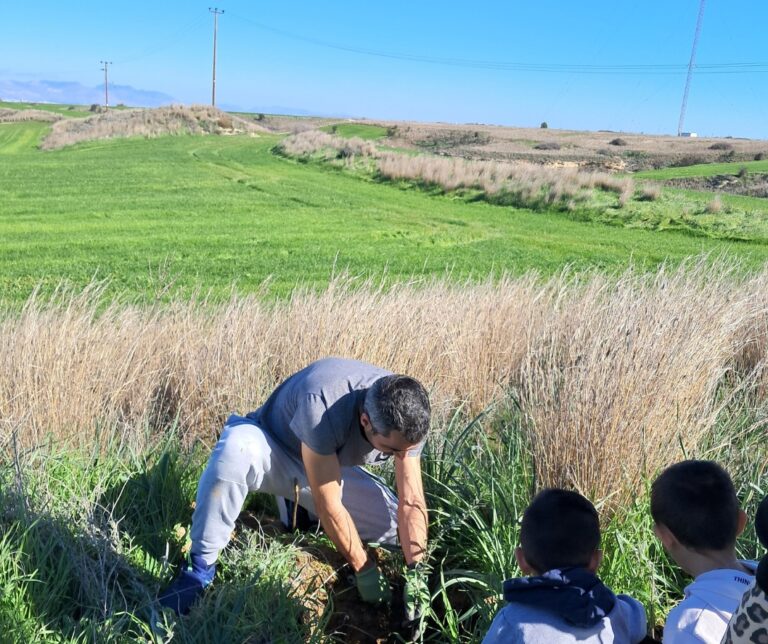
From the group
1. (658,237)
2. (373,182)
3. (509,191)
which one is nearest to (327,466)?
(658,237)

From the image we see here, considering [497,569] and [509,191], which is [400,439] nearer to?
[497,569]

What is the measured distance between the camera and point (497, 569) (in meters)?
2.78

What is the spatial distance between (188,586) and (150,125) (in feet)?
157

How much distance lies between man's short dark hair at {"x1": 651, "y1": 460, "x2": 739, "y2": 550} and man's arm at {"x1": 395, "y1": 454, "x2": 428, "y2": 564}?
3.41 ft

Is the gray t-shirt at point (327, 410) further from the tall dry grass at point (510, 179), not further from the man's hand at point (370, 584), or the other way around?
the tall dry grass at point (510, 179)

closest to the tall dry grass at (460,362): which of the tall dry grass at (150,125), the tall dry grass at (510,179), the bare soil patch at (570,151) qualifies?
the tall dry grass at (510,179)

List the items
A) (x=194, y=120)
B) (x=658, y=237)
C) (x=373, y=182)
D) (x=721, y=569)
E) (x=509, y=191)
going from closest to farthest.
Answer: (x=721, y=569), (x=658, y=237), (x=509, y=191), (x=373, y=182), (x=194, y=120)

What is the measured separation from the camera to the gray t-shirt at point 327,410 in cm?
285

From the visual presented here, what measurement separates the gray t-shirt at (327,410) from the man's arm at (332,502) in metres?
0.05

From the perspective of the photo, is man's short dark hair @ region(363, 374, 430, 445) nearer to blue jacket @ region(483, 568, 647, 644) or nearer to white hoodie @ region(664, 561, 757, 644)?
blue jacket @ region(483, 568, 647, 644)

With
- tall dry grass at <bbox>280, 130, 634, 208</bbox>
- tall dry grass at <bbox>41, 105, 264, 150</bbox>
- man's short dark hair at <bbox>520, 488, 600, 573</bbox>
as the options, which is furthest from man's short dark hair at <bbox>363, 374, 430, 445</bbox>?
tall dry grass at <bbox>41, 105, 264, 150</bbox>

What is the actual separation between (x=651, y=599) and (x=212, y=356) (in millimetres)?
2828

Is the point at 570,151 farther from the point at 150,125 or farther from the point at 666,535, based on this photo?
the point at 666,535

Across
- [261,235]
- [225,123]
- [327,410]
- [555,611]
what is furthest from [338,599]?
[225,123]
